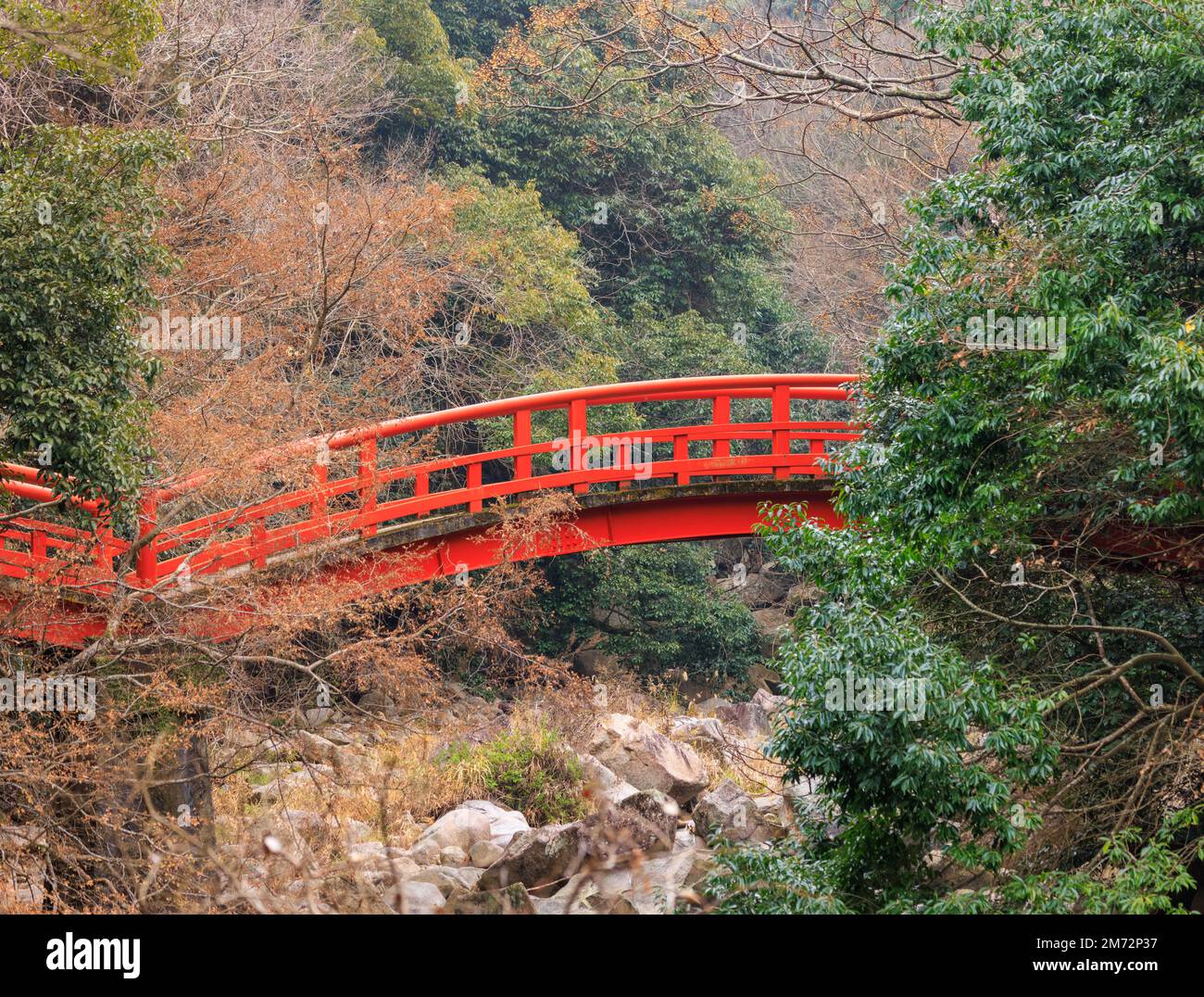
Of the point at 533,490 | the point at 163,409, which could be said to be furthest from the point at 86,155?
the point at 533,490

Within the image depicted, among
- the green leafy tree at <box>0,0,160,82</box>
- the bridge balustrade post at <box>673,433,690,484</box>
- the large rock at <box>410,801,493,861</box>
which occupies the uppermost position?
Answer: the green leafy tree at <box>0,0,160,82</box>

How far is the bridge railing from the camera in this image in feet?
31.6

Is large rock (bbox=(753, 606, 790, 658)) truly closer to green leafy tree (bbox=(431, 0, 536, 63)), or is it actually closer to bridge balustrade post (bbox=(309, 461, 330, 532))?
green leafy tree (bbox=(431, 0, 536, 63))

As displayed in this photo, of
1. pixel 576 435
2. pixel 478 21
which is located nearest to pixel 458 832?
pixel 576 435

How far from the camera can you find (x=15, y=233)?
7961mm

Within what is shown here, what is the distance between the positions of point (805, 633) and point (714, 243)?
1686cm

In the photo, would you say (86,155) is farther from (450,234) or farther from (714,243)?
(714,243)

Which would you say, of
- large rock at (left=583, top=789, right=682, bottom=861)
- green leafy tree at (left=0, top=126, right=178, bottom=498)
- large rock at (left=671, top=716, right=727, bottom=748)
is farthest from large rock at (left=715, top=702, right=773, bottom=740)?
green leafy tree at (left=0, top=126, right=178, bottom=498)

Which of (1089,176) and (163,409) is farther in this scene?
(163,409)

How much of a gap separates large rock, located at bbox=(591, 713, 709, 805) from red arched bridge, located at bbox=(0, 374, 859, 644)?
2.53 m

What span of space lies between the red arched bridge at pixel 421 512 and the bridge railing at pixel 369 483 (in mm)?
17

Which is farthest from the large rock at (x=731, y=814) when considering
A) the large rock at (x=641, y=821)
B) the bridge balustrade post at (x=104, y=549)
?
the bridge balustrade post at (x=104, y=549)

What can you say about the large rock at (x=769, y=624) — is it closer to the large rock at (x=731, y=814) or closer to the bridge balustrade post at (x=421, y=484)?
the large rock at (x=731, y=814)
